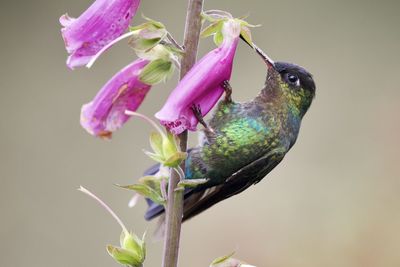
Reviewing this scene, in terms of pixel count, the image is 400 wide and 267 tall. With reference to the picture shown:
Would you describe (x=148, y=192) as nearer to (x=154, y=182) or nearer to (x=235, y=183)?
(x=154, y=182)

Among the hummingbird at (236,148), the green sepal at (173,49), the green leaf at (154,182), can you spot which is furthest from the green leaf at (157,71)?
the hummingbird at (236,148)

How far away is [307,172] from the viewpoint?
3.20 m

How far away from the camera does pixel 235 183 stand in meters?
1.37

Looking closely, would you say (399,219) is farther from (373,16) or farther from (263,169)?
(263,169)

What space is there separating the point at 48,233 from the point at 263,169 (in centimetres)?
219

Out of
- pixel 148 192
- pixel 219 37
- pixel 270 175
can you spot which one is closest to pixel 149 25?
pixel 219 37

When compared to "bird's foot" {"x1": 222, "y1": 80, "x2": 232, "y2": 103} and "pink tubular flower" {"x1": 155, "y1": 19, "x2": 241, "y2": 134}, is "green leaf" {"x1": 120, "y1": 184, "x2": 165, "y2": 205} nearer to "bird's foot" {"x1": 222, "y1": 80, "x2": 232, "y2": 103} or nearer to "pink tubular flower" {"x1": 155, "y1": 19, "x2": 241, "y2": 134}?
"pink tubular flower" {"x1": 155, "y1": 19, "x2": 241, "y2": 134}

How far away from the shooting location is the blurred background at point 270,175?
113 inches

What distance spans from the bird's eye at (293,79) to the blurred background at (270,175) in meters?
1.41

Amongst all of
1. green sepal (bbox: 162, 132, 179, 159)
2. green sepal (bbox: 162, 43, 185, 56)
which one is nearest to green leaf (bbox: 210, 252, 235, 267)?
→ green sepal (bbox: 162, 132, 179, 159)

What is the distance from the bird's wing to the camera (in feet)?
4.46

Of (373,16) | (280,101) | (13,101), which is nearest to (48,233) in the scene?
(13,101)

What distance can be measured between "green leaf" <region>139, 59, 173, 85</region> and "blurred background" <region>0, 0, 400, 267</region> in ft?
5.73

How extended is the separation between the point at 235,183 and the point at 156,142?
1.01ft
